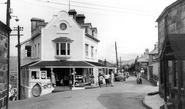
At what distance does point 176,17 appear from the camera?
11625mm

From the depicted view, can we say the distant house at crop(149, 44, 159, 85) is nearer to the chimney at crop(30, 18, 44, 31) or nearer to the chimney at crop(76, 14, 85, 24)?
the chimney at crop(76, 14, 85, 24)

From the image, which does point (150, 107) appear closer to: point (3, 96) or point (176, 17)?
point (176, 17)

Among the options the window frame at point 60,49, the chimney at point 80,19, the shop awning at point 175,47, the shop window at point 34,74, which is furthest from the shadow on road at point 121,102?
the chimney at point 80,19

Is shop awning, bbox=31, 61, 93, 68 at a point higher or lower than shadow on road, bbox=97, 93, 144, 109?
higher

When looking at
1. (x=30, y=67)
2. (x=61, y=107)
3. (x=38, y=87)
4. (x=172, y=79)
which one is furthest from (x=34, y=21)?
(x=172, y=79)

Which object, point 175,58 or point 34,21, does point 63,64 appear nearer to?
point 34,21

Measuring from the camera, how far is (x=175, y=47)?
27.4 ft

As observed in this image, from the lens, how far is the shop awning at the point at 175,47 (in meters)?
8.16

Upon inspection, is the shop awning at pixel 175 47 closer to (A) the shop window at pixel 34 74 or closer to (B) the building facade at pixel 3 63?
(B) the building facade at pixel 3 63

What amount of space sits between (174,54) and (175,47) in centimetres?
30

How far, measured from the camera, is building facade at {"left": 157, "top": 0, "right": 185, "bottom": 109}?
28.2ft

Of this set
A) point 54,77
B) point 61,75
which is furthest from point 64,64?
point 61,75

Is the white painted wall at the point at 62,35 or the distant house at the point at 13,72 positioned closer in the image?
the white painted wall at the point at 62,35

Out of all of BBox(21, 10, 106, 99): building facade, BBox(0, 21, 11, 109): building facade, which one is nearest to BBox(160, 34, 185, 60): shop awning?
BBox(0, 21, 11, 109): building facade
